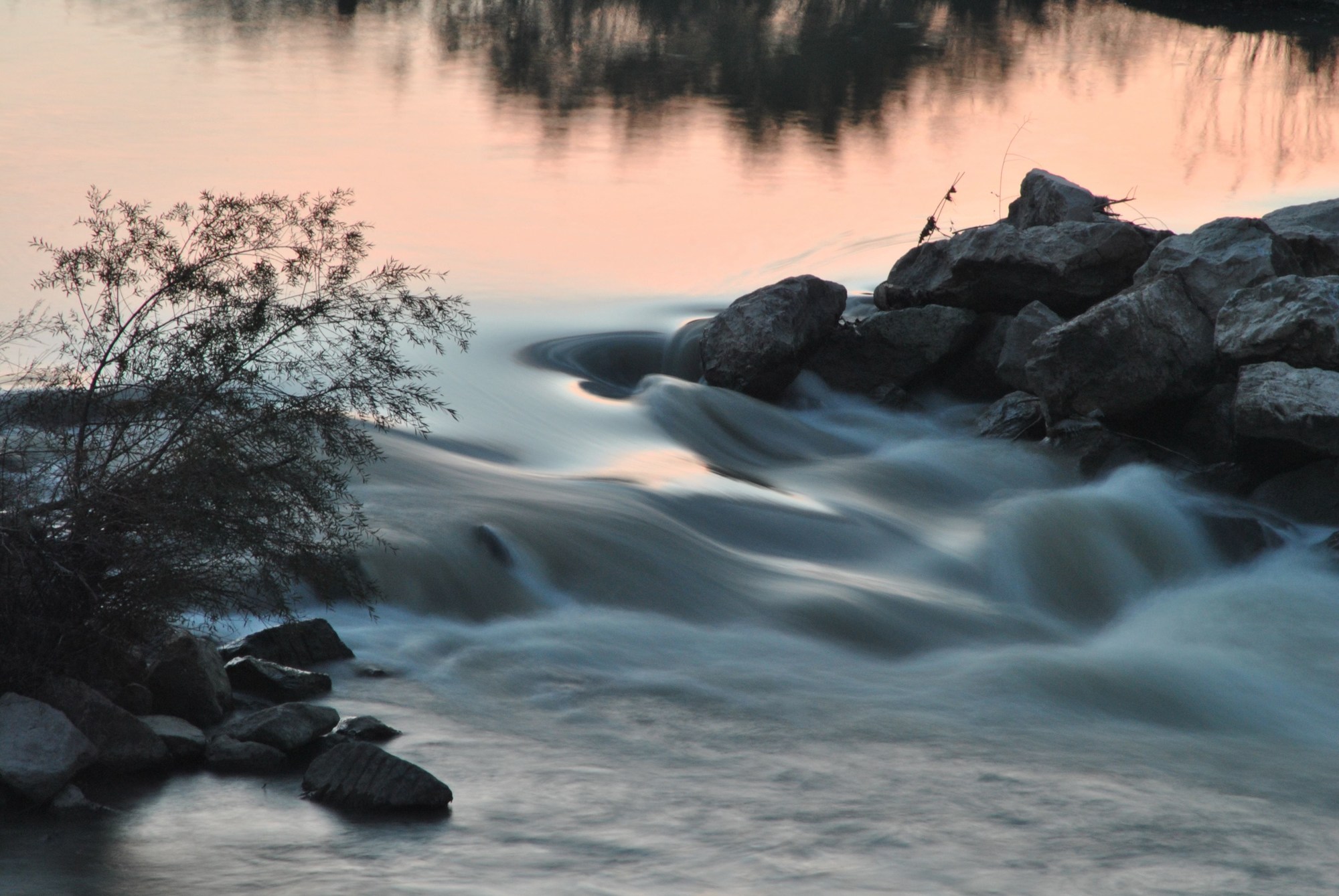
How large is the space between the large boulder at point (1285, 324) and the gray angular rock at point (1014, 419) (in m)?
1.51

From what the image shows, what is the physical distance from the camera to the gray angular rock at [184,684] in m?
5.96

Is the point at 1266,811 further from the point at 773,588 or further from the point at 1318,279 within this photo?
the point at 1318,279

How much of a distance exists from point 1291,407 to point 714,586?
4.15 metres

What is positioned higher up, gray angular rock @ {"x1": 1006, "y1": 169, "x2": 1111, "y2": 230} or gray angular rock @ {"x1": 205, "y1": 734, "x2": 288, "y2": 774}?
gray angular rock @ {"x1": 1006, "y1": 169, "x2": 1111, "y2": 230}

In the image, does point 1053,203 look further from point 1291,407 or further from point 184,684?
Result: point 184,684

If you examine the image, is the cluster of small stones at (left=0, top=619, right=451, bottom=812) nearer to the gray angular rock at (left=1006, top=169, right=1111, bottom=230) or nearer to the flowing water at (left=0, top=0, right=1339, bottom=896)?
the flowing water at (left=0, top=0, right=1339, bottom=896)

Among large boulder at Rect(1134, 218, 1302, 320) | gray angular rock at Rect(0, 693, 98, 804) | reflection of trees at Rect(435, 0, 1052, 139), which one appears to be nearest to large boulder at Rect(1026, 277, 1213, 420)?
large boulder at Rect(1134, 218, 1302, 320)

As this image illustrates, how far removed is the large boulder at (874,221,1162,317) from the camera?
38.9 feet

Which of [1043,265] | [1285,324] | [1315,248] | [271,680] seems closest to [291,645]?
[271,680]

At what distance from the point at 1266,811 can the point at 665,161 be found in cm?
1489

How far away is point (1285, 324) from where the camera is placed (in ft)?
32.5

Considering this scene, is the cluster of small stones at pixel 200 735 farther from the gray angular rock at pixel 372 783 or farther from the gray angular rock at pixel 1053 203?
the gray angular rock at pixel 1053 203

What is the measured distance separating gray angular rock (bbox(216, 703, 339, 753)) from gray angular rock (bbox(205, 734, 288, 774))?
39 millimetres

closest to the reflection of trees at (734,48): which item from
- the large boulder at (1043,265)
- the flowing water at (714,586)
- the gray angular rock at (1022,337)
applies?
the flowing water at (714,586)
